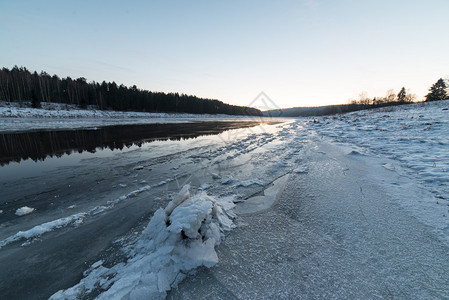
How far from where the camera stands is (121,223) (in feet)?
9.79

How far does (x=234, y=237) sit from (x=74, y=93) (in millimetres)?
70238

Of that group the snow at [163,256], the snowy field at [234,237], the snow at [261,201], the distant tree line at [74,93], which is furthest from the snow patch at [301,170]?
the distant tree line at [74,93]

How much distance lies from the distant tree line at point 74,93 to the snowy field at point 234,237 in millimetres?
60804

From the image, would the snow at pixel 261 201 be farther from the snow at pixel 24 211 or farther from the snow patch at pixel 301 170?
the snow at pixel 24 211

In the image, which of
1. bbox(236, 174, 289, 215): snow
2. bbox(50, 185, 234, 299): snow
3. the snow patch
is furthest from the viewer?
the snow patch

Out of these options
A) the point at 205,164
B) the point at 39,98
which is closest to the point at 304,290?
the point at 205,164

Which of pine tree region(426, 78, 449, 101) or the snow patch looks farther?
pine tree region(426, 78, 449, 101)

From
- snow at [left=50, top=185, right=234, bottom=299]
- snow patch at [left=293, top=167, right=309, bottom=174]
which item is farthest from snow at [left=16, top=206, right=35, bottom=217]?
snow patch at [left=293, top=167, right=309, bottom=174]

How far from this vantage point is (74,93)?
51.4 meters

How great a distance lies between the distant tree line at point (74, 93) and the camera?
142 feet

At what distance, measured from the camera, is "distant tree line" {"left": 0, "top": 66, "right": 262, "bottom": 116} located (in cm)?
4322

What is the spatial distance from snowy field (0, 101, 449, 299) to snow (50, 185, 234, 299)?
0.04 feet

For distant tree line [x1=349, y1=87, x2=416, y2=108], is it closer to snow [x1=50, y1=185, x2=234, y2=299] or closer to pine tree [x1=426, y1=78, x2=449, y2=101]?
pine tree [x1=426, y1=78, x2=449, y2=101]

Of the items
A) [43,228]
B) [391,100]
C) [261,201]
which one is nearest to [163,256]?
[261,201]
